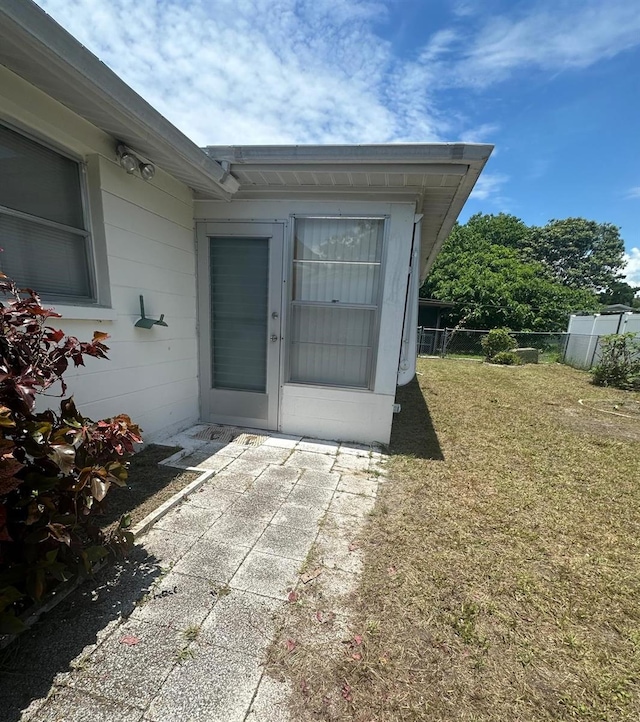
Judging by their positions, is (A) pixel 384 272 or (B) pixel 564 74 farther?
(B) pixel 564 74

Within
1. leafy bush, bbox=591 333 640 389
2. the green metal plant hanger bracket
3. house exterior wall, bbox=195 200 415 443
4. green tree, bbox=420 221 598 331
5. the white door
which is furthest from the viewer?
green tree, bbox=420 221 598 331

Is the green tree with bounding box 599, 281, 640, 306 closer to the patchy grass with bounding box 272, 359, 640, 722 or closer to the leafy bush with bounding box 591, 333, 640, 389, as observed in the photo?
the leafy bush with bounding box 591, 333, 640, 389

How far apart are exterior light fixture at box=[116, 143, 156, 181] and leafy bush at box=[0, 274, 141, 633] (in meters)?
1.64

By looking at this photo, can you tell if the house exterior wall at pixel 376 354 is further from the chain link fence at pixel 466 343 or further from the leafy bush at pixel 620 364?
the chain link fence at pixel 466 343

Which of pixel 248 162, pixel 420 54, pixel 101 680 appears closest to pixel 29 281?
pixel 248 162

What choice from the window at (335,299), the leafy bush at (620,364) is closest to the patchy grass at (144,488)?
the window at (335,299)

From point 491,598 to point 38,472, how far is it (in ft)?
7.39

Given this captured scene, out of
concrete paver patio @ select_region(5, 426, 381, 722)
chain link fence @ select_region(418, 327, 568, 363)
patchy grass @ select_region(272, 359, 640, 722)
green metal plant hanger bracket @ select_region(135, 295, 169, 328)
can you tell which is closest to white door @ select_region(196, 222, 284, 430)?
green metal plant hanger bracket @ select_region(135, 295, 169, 328)

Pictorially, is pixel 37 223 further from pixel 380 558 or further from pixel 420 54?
pixel 420 54

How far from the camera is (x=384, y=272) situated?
330cm

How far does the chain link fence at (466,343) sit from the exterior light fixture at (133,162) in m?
11.3

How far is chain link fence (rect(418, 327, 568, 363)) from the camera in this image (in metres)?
12.8

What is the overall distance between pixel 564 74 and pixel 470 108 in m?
1.53

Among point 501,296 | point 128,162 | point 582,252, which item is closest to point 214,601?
point 128,162
